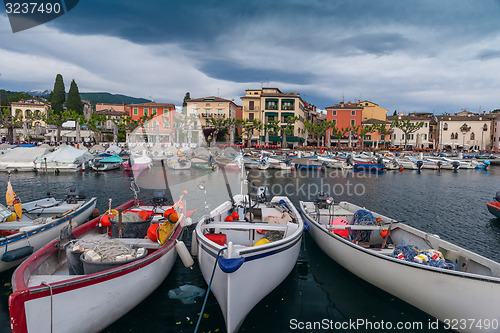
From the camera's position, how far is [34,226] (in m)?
9.90

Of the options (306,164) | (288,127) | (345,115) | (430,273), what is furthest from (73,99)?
(430,273)

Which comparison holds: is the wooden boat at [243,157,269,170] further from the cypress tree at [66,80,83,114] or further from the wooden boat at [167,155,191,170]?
the cypress tree at [66,80,83,114]

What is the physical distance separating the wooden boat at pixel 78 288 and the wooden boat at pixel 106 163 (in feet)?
102

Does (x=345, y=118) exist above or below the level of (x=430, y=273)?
above

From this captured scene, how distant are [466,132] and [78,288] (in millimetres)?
107603

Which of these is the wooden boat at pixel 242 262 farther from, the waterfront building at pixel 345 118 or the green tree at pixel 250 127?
the waterfront building at pixel 345 118

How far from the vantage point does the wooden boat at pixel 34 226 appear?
8.79 m

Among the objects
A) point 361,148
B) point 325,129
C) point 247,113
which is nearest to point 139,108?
point 247,113

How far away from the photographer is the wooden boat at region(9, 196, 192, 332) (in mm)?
5469

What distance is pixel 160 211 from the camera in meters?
12.8

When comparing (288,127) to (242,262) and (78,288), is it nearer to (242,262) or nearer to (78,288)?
(242,262)

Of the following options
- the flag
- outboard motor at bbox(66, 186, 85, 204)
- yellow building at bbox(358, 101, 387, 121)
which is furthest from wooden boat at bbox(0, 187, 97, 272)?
yellow building at bbox(358, 101, 387, 121)

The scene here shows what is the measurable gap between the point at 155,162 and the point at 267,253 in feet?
135

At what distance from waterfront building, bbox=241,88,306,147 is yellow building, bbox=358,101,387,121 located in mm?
22181
